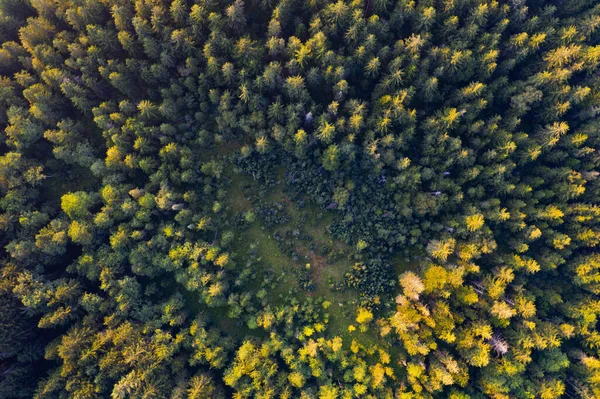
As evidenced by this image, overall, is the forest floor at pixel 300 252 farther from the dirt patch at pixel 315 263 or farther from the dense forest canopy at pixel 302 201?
the dense forest canopy at pixel 302 201

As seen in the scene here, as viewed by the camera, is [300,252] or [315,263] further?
[300,252]

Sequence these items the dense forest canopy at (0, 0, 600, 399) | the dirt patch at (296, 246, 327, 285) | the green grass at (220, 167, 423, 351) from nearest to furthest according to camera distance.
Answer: the dense forest canopy at (0, 0, 600, 399), the green grass at (220, 167, 423, 351), the dirt patch at (296, 246, 327, 285)

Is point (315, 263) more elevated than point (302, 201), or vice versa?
point (302, 201)

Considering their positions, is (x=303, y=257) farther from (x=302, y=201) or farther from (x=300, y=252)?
(x=302, y=201)

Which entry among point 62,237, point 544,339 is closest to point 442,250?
point 544,339

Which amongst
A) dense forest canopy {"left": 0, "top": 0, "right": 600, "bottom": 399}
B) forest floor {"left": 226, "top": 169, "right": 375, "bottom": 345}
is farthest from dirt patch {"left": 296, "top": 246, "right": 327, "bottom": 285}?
dense forest canopy {"left": 0, "top": 0, "right": 600, "bottom": 399}

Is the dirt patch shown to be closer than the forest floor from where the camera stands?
No

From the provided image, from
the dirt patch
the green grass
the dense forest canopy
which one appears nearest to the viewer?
the dense forest canopy

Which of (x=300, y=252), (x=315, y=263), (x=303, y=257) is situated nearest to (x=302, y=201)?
(x=300, y=252)

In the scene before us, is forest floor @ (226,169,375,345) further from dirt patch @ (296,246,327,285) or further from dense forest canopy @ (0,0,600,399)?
dense forest canopy @ (0,0,600,399)

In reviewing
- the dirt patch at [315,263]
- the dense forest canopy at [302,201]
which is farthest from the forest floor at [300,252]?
the dense forest canopy at [302,201]
